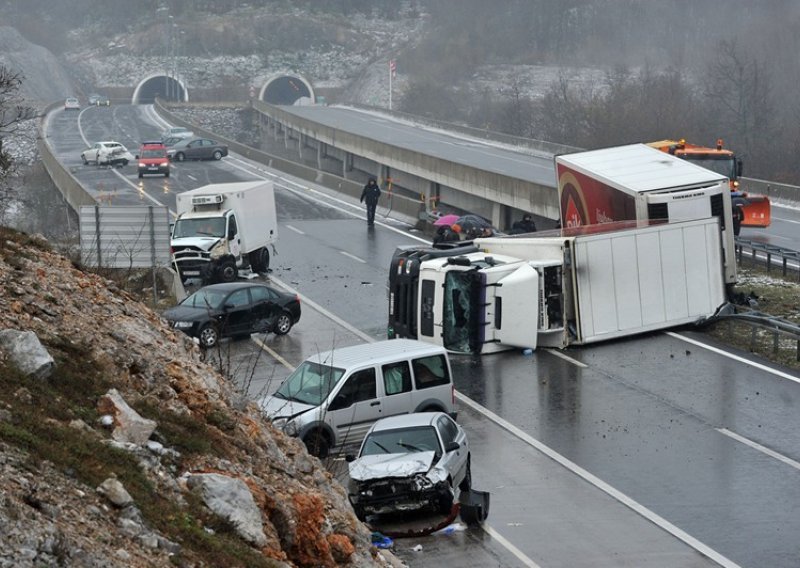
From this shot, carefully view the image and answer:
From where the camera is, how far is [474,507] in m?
15.4

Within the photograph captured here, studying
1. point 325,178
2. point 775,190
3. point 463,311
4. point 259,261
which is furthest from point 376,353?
point 325,178

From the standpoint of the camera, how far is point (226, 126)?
11344cm

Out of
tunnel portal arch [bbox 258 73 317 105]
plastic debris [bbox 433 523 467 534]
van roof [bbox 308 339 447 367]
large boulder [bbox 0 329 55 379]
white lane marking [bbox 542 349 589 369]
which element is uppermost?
large boulder [bbox 0 329 55 379]

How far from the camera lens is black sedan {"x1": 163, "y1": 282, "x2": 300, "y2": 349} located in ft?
83.6

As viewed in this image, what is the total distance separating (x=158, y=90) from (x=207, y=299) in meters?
134

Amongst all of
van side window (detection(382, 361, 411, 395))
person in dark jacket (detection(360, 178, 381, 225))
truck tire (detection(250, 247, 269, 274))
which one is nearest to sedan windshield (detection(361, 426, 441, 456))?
van side window (detection(382, 361, 411, 395))

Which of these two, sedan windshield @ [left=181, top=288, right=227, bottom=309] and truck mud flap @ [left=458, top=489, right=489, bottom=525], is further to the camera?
sedan windshield @ [left=181, top=288, right=227, bottom=309]

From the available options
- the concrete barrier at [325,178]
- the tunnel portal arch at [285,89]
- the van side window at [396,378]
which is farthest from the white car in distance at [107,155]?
the tunnel portal arch at [285,89]

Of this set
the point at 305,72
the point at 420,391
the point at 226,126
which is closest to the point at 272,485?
the point at 420,391

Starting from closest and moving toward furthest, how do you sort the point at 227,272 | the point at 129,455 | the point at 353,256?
the point at 129,455 < the point at 227,272 < the point at 353,256

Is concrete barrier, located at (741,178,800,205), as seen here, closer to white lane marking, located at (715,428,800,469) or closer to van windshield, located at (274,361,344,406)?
white lane marking, located at (715,428,800,469)

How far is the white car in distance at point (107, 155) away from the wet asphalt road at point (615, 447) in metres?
36.5

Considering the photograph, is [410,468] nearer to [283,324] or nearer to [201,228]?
[283,324]

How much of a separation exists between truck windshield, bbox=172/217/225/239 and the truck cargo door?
11015 millimetres
